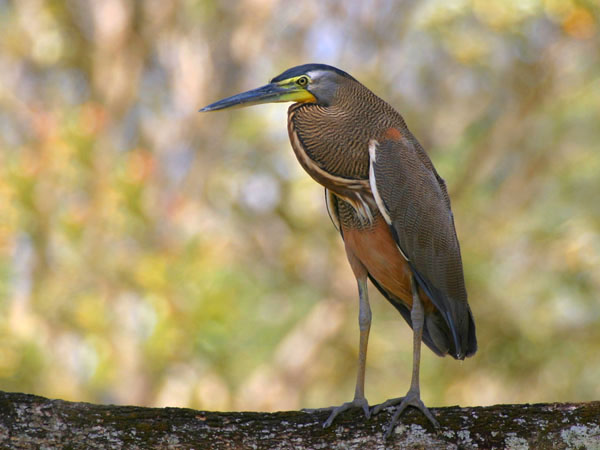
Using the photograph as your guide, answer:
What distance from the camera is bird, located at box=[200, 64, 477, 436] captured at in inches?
130

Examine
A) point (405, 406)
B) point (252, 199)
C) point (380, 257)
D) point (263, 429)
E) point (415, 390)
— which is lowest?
point (263, 429)

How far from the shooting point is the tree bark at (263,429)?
268 cm

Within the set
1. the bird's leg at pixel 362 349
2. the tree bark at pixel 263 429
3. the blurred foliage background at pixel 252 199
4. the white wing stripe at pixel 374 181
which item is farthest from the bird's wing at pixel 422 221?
the blurred foliage background at pixel 252 199

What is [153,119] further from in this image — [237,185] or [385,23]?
[385,23]

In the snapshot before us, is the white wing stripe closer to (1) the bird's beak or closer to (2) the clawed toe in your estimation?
(1) the bird's beak

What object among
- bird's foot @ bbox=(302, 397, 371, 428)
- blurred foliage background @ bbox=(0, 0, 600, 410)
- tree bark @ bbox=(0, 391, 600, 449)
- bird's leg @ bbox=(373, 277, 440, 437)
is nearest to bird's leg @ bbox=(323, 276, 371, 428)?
bird's foot @ bbox=(302, 397, 371, 428)

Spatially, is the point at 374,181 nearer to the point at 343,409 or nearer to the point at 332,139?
the point at 332,139

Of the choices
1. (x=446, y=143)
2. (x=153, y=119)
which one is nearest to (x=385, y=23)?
(x=446, y=143)

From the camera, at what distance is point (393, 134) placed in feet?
11.2

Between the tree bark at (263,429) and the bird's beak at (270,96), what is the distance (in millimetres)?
1170

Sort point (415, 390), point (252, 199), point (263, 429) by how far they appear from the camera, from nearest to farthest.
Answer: point (263, 429) → point (415, 390) → point (252, 199)

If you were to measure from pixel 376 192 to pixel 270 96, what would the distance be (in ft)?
1.79

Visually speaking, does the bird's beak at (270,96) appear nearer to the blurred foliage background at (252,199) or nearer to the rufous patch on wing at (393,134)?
the rufous patch on wing at (393,134)

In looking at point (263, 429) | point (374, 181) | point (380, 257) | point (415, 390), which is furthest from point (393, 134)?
point (263, 429)
